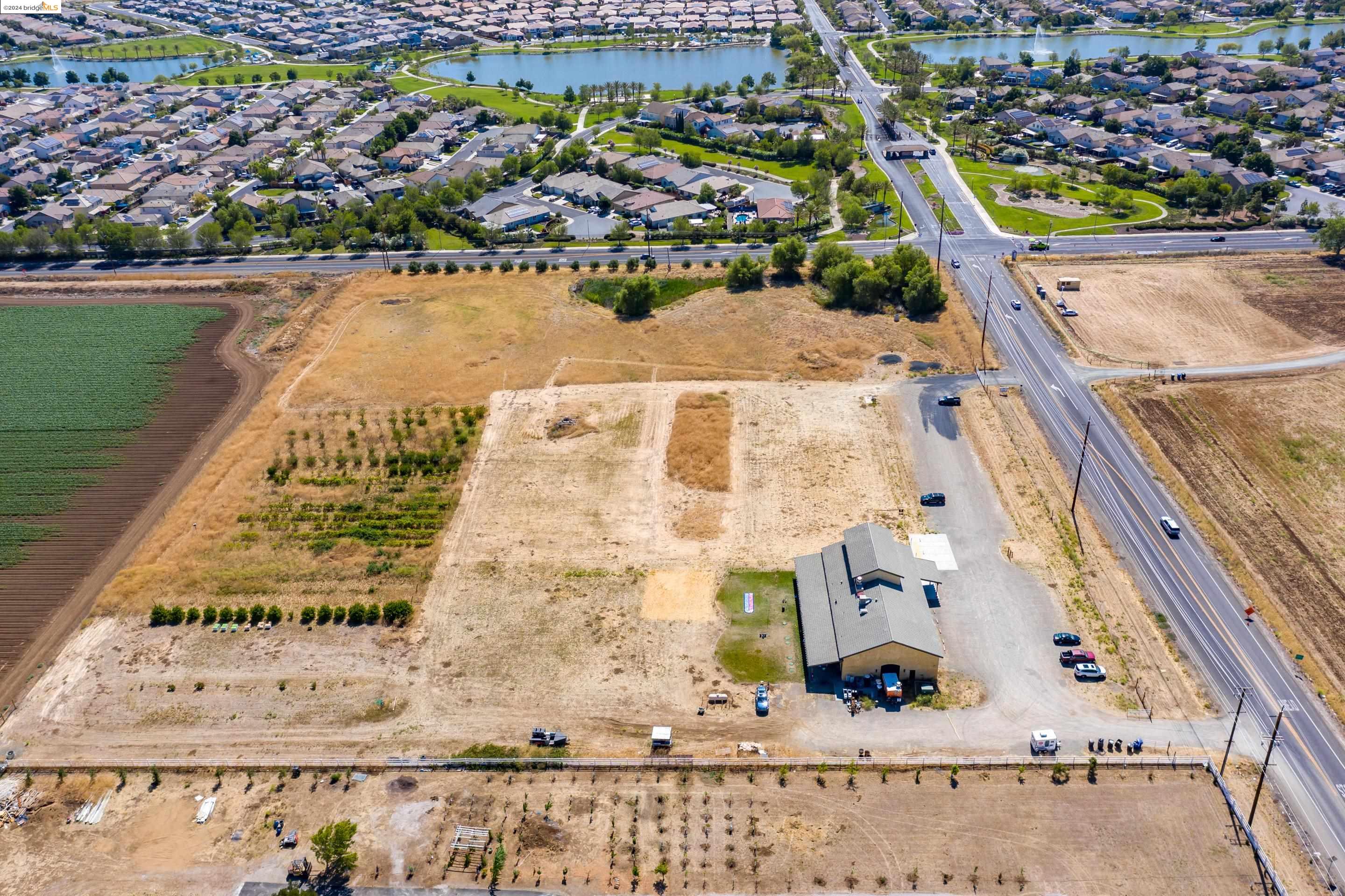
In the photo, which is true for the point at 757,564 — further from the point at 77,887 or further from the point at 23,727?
the point at 23,727

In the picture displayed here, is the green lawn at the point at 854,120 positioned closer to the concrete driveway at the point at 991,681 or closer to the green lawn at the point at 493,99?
the green lawn at the point at 493,99

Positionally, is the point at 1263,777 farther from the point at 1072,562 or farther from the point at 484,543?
the point at 484,543

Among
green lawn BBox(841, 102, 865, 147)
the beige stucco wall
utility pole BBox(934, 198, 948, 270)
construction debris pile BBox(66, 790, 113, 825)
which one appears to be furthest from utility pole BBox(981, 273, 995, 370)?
construction debris pile BBox(66, 790, 113, 825)

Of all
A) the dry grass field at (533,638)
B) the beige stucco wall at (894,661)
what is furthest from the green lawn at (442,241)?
the beige stucco wall at (894,661)

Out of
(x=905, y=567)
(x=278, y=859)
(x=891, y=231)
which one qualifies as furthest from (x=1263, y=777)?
(x=891, y=231)

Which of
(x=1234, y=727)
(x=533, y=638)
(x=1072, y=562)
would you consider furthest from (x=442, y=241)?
(x=1234, y=727)
